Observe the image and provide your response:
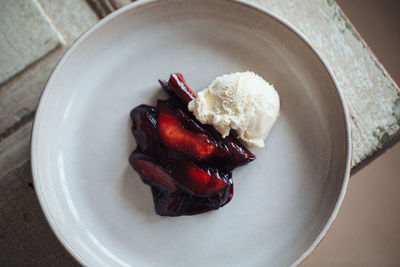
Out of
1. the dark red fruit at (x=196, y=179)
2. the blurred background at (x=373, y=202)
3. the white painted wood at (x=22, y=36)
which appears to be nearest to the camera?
the dark red fruit at (x=196, y=179)

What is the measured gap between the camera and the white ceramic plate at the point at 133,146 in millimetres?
1199

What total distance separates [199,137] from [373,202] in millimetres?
1403

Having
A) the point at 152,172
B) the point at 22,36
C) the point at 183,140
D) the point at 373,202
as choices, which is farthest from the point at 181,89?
the point at 373,202

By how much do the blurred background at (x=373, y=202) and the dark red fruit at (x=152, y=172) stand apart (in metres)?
1.21

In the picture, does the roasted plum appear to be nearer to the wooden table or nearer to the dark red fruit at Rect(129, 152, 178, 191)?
the dark red fruit at Rect(129, 152, 178, 191)

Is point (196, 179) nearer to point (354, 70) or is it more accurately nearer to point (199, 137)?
point (199, 137)

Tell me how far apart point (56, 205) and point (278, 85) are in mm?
928

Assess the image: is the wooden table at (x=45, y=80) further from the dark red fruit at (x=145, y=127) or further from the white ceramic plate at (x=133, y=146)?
the dark red fruit at (x=145, y=127)

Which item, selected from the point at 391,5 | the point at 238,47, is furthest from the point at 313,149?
the point at 391,5

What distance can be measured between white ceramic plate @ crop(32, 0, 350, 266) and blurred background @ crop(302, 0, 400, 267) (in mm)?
915

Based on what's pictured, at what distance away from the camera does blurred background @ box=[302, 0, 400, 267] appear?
196 cm

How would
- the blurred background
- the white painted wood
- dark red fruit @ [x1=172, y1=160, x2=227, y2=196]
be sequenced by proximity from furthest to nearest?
the blurred background, the white painted wood, dark red fruit @ [x1=172, y1=160, x2=227, y2=196]

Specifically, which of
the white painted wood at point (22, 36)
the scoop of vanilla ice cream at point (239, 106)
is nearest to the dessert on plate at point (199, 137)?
the scoop of vanilla ice cream at point (239, 106)

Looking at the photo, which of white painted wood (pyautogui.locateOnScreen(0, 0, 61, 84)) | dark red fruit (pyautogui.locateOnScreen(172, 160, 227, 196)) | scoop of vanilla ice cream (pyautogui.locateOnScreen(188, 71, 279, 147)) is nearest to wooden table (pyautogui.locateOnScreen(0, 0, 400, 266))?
white painted wood (pyautogui.locateOnScreen(0, 0, 61, 84))
